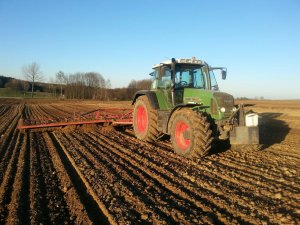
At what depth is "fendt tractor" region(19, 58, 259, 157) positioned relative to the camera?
6695 millimetres

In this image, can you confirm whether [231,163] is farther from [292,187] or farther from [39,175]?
[39,175]

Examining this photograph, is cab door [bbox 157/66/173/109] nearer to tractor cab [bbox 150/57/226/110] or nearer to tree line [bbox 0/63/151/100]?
tractor cab [bbox 150/57/226/110]

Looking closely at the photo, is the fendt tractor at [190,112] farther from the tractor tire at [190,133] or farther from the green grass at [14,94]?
the green grass at [14,94]

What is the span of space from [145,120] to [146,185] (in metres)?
4.34

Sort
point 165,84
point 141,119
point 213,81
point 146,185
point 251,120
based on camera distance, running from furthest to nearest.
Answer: point 141,119, point 165,84, point 213,81, point 251,120, point 146,185

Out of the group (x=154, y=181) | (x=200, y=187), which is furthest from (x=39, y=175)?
(x=200, y=187)

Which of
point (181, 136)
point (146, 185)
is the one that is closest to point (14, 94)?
point (181, 136)

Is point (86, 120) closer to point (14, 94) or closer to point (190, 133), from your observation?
point (190, 133)

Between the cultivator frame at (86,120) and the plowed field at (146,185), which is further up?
the cultivator frame at (86,120)

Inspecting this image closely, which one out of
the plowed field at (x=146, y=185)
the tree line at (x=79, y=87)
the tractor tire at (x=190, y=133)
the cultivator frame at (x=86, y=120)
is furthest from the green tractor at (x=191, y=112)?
the tree line at (x=79, y=87)

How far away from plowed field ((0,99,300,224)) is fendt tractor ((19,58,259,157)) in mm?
388

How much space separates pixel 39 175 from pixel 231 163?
145 inches

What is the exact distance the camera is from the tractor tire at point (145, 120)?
28.7ft

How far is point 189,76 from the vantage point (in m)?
8.31
